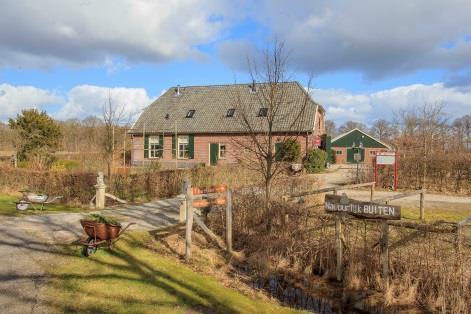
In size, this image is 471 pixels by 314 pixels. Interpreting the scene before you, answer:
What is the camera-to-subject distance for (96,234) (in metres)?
7.39

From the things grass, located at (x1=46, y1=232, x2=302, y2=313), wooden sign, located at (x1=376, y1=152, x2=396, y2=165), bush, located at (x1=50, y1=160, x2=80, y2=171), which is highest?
wooden sign, located at (x1=376, y1=152, x2=396, y2=165)

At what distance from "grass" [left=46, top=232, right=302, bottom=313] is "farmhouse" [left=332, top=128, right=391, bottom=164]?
42388mm

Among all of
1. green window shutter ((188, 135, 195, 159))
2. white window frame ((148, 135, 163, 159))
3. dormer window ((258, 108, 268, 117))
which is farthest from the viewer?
white window frame ((148, 135, 163, 159))

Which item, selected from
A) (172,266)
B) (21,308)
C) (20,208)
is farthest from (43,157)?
(21,308)

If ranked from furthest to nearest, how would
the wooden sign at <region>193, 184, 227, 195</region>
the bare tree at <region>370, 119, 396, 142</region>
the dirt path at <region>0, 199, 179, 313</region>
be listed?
the bare tree at <region>370, 119, 396, 142</region>
the wooden sign at <region>193, 184, 227, 195</region>
the dirt path at <region>0, 199, 179, 313</region>

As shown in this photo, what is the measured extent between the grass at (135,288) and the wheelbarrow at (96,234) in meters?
0.17

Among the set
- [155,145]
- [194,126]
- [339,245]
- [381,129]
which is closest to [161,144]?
[155,145]

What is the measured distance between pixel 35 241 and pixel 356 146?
43155 mm

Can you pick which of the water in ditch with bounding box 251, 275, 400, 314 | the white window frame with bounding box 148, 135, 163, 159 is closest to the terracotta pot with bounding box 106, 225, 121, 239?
the water in ditch with bounding box 251, 275, 400, 314

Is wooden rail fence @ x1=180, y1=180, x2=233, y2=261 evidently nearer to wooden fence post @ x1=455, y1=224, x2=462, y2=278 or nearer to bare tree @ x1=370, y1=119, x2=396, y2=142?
wooden fence post @ x1=455, y1=224, x2=462, y2=278

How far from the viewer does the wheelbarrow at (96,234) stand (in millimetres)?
7320

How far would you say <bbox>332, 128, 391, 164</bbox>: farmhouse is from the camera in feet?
155

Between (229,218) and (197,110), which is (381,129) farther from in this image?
(229,218)

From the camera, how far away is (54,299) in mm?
5484
